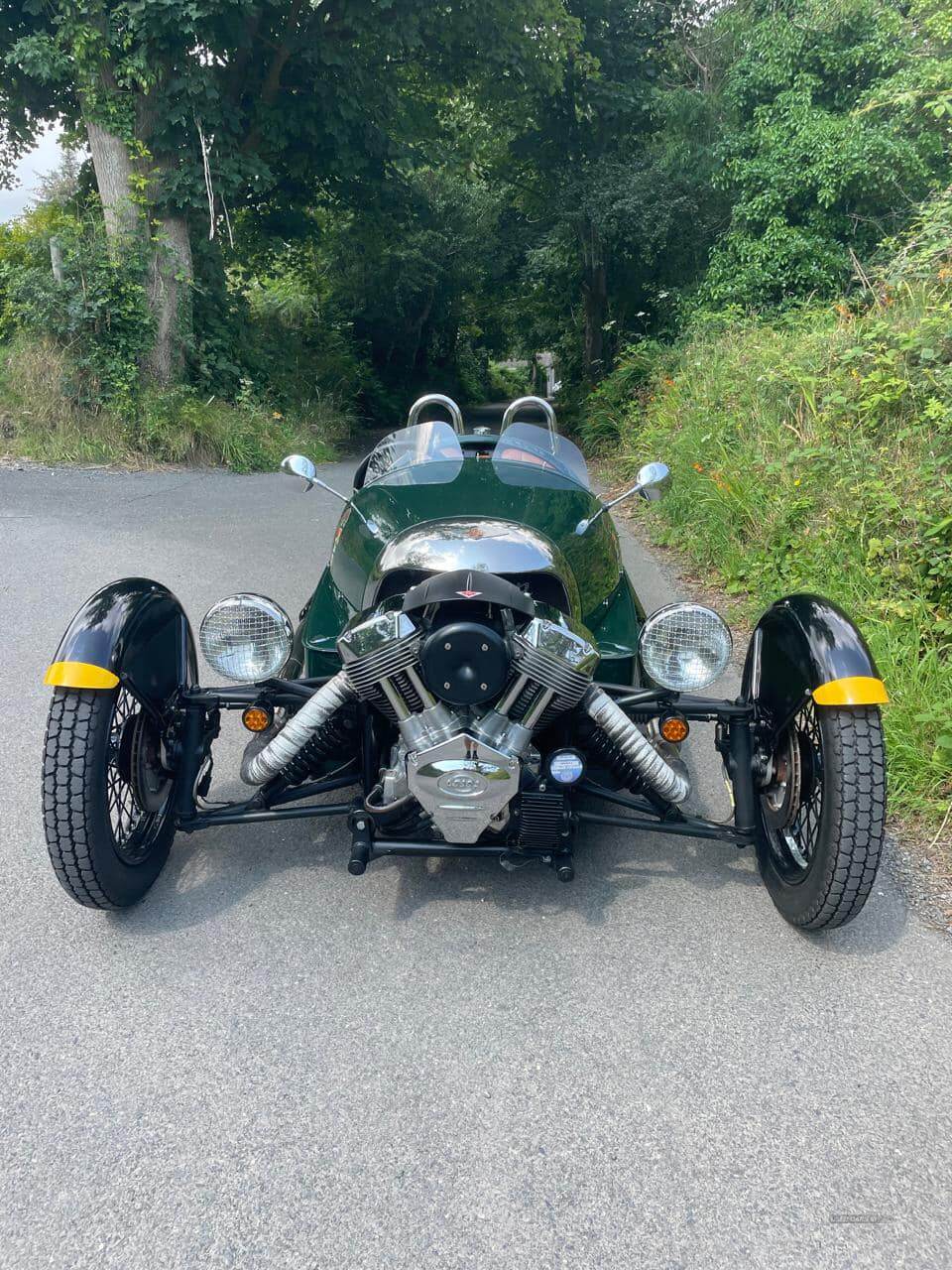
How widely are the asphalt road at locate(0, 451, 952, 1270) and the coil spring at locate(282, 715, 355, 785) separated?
406 millimetres

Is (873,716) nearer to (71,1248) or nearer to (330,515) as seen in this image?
(71,1248)

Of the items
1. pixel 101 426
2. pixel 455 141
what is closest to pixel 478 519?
pixel 101 426

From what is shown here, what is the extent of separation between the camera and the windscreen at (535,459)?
11.5 ft

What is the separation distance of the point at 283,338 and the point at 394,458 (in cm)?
1488

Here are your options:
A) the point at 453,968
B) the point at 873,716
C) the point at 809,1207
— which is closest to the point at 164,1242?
the point at 453,968

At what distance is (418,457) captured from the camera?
382 centimetres

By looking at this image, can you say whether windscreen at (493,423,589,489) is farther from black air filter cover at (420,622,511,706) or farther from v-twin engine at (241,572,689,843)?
black air filter cover at (420,622,511,706)

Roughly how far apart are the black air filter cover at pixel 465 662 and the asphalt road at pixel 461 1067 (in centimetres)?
84

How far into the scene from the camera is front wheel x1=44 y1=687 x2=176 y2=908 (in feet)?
8.25

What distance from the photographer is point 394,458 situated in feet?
13.2

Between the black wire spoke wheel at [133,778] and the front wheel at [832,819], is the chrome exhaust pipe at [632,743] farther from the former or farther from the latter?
the black wire spoke wheel at [133,778]

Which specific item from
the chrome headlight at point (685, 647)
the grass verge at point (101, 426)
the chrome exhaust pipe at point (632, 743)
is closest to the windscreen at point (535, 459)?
the chrome headlight at point (685, 647)

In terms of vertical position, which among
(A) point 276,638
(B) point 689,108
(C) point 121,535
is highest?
Answer: (B) point 689,108

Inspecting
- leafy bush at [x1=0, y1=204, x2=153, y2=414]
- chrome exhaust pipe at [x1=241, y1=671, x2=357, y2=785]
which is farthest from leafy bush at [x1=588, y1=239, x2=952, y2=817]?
leafy bush at [x1=0, y1=204, x2=153, y2=414]
